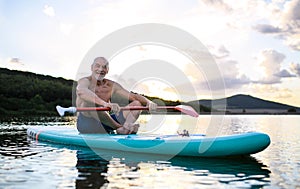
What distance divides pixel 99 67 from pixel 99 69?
5 centimetres

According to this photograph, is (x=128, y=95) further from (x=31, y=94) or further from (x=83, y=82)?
(x=31, y=94)

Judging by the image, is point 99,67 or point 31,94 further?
point 31,94

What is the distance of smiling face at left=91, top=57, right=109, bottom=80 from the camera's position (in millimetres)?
10359

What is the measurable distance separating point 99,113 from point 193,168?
3.60 metres

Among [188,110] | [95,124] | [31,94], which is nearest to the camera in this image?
[188,110]

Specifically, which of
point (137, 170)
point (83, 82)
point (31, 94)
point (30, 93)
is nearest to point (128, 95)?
point (83, 82)

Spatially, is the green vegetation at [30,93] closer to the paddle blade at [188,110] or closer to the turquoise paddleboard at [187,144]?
the turquoise paddleboard at [187,144]

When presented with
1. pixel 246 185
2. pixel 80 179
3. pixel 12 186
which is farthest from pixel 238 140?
pixel 12 186

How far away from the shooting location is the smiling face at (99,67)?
10.4 meters

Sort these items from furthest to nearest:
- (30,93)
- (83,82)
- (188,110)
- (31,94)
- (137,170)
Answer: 1. (30,93)
2. (31,94)
3. (188,110)
4. (83,82)
5. (137,170)

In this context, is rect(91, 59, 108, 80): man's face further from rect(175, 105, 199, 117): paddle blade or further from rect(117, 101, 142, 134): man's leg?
rect(175, 105, 199, 117): paddle blade

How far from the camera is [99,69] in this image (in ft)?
34.0

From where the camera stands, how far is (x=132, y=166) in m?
8.06

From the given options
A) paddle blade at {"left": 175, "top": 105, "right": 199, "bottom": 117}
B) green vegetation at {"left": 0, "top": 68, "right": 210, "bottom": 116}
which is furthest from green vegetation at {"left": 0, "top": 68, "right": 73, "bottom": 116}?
paddle blade at {"left": 175, "top": 105, "right": 199, "bottom": 117}
